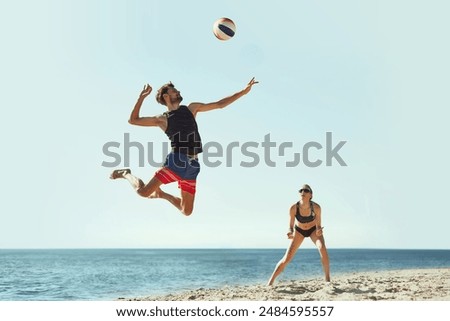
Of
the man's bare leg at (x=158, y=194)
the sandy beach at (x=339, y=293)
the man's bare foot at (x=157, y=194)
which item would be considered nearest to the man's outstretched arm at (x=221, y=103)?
the man's bare leg at (x=158, y=194)

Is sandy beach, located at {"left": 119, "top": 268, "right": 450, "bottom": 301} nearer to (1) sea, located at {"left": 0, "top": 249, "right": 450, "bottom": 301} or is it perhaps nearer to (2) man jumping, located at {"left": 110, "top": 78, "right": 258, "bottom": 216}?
(2) man jumping, located at {"left": 110, "top": 78, "right": 258, "bottom": 216}

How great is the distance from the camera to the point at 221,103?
29.5ft

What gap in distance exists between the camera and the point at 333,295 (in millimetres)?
9812

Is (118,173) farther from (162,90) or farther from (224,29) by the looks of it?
(224,29)

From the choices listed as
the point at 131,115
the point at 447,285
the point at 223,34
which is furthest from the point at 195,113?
the point at 447,285

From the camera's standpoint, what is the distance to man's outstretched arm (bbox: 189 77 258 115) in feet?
29.4

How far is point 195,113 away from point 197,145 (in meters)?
0.57

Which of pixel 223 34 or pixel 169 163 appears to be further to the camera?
pixel 223 34

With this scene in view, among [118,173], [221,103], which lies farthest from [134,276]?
[221,103]

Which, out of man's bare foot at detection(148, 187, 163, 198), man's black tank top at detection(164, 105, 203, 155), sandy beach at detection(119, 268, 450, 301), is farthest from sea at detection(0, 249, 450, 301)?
man's black tank top at detection(164, 105, 203, 155)

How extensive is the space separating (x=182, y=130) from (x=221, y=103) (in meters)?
0.82

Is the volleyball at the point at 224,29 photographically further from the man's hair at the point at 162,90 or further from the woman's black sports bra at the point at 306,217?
the woman's black sports bra at the point at 306,217
